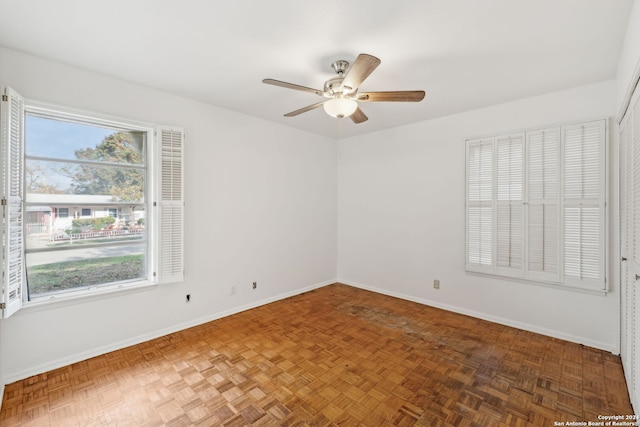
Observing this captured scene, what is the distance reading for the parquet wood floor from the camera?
1.94 metres

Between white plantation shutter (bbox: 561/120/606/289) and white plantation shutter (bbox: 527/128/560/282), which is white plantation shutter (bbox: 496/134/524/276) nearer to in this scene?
white plantation shutter (bbox: 527/128/560/282)

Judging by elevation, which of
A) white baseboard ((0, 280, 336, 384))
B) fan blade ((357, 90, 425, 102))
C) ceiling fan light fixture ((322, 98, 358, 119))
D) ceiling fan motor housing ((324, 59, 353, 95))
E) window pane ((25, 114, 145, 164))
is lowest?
white baseboard ((0, 280, 336, 384))

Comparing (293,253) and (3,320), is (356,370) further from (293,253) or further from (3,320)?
(3,320)

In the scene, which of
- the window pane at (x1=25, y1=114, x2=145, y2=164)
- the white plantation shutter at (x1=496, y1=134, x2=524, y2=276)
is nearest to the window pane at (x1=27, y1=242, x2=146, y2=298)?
the window pane at (x1=25, y1=114, x2=145, y2=164)

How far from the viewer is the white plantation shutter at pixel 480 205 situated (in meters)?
3.53

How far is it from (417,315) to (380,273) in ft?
3.41

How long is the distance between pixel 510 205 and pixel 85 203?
4.44 metres

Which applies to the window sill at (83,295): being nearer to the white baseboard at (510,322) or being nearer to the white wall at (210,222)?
the white wall at (210,222)

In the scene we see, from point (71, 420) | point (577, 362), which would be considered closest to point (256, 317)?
point (71, 420)

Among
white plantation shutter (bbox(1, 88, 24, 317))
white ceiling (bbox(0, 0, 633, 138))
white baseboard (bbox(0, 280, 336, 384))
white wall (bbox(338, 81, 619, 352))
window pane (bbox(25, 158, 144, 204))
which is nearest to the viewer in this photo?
white ceiling (bbox(0, 0, 633, 138))

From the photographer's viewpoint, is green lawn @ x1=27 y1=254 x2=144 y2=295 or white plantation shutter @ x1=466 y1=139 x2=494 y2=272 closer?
green lawn @ x1=27 y1=254 x2=144 y2=295

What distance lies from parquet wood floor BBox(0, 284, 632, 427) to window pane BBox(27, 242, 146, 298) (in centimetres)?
71

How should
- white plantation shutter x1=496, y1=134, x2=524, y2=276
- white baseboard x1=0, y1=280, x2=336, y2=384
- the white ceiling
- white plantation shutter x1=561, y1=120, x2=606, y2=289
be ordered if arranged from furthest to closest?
white plantation shutter x1=496, y1=134, x2=524, y2=276
white plantation shutter x1=561, y1=120, x2=606, y2=289
white baseboard x1=0, y1=280, x2=336, y2=384
the white ceiling

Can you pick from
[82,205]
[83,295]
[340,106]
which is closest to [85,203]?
[82,205]
